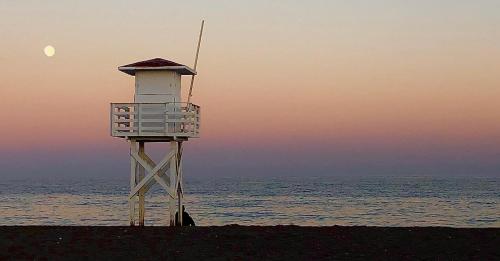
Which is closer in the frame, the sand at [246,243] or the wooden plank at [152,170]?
the sand at [246,243]

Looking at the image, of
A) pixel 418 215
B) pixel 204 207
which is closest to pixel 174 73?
pixel 418 215

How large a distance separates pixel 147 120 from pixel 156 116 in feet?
1.68

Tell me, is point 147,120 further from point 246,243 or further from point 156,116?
point 246,243

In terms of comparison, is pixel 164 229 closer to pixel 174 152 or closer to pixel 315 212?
pixel 174 152

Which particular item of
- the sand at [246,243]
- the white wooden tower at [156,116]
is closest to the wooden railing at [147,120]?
the white wooden tower at [156,116]

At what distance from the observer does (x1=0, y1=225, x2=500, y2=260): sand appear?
1897 centimetres

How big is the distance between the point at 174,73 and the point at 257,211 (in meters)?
47.7

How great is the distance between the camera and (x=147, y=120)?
2627cm

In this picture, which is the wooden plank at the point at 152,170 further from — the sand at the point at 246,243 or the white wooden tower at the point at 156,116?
the sand at the point at 246,243

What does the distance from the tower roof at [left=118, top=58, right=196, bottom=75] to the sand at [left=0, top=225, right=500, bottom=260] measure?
640 cm

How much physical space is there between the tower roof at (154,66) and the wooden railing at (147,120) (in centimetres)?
136

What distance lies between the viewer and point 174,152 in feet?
89.6

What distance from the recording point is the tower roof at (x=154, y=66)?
26438 mm

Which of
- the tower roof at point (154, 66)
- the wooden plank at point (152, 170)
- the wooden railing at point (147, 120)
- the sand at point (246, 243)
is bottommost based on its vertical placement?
the sand at point (246, 243)
